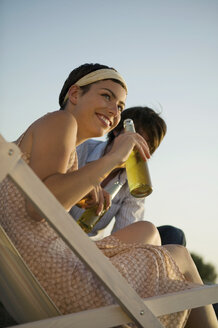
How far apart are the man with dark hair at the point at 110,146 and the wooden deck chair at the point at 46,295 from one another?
1869 mm

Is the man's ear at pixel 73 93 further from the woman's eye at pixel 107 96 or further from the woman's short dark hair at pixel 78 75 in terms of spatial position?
the woman's eye at pixel 107 96

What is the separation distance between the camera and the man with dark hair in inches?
133

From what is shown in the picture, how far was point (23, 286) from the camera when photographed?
141 cm

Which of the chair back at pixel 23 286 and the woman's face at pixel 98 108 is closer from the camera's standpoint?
the chair back at pixel 23 286

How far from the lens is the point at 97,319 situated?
126 cm

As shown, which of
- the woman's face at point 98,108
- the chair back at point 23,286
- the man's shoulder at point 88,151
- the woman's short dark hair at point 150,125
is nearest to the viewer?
the chair back at point 23,286

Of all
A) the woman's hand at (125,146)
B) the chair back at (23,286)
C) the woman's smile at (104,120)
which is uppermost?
the woman's smile at (104,120)

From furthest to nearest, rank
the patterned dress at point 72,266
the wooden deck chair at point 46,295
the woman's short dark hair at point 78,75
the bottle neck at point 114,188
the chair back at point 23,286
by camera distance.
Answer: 1. the bottle neck at point 114,188
2. the woman's short dark hair at point 78,75
3. the patterned dress at point 72,266
4. the chair back at point 23,286
5. the wooden deck chair at point 46,295

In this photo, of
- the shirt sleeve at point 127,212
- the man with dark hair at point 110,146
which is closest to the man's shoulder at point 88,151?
the man with dark hair at point 110,146

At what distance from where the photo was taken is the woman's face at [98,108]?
213 centimetres

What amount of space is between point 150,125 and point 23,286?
84.3 inches

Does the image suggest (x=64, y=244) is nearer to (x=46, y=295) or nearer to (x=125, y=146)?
(x=46, y=295)

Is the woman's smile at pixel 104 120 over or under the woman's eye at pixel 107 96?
under

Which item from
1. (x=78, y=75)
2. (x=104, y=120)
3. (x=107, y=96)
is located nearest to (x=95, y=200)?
(x=104, y=120)
